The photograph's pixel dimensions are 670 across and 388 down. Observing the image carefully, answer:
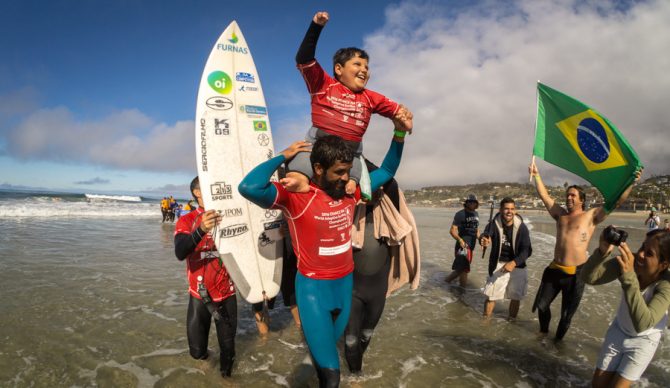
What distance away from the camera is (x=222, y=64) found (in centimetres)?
480

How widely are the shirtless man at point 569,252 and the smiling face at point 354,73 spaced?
3349mm

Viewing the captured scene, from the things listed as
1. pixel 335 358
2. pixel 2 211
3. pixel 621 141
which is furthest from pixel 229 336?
pixel 2 211

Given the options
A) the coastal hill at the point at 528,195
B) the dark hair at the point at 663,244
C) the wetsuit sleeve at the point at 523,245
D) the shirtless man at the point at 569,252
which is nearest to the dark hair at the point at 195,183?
the dark hair at the point at 663,244

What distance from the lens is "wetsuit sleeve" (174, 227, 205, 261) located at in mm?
3424

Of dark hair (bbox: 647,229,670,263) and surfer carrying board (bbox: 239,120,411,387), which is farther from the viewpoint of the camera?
dark hair (bbox: 647,229,670,263)

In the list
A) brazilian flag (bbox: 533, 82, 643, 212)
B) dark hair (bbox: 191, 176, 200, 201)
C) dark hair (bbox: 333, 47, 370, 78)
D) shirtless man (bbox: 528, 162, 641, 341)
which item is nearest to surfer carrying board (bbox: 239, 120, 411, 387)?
dark hair (bbox: 333, 47, 370, 78)

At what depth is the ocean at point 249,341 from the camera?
13.2 feet

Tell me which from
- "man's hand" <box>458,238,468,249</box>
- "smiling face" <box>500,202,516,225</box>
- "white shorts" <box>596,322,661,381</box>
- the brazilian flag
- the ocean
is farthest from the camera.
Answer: "man's hand" <box>458,238,468,249</box>

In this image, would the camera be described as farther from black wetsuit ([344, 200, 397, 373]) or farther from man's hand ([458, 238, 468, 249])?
man's hand ([458, 238, 468, 249])

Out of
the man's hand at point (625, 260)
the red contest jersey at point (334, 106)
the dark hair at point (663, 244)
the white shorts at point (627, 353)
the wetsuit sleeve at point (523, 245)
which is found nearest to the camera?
the man's hand at point (625, 260)

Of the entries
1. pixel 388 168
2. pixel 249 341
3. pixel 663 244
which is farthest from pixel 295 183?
pixel 249 341

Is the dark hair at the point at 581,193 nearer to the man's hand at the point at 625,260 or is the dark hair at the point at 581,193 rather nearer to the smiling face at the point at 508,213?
the smiling face at the point at 508,213

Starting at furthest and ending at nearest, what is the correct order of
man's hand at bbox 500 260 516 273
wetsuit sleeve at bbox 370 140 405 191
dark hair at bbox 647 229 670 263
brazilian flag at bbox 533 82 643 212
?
man's hand at bbox 500 260 516 273 → brazilian flag at bbox 533 82 643 212 → wetsuit sleeve at bbox 370 140 405 191 → dark hair at bbox 647 229 670 263

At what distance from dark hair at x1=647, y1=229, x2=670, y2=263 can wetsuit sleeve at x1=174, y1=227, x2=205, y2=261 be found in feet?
13.5
